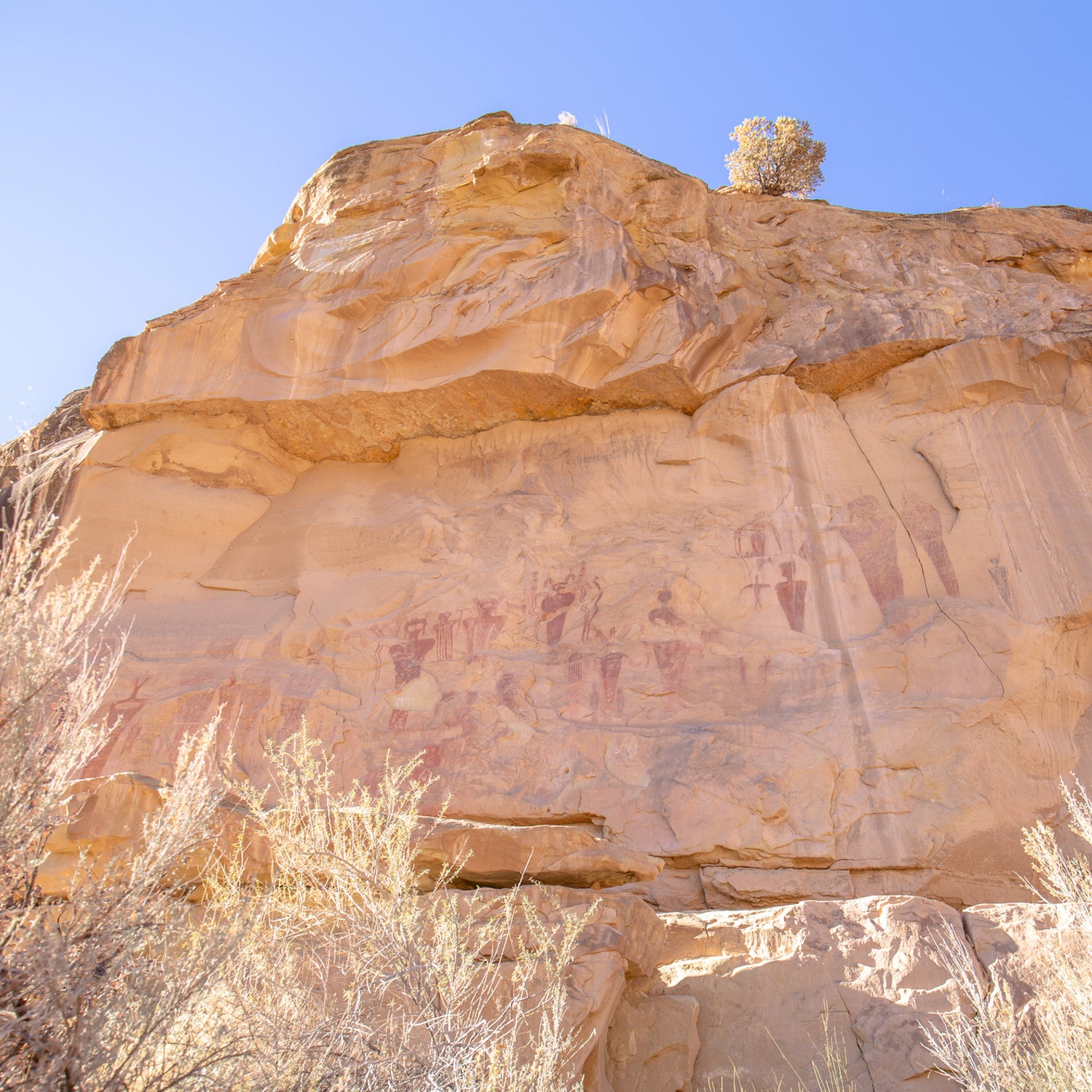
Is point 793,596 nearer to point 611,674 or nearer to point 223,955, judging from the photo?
point 611,674

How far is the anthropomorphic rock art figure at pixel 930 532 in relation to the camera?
10.2 m

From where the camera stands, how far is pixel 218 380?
12.2m

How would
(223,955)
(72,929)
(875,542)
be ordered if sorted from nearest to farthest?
(72,929) < (223,955) < (875,542)

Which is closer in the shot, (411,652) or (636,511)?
(411,652)

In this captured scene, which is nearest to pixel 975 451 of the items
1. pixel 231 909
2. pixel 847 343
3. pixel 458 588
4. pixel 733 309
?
pixel 847 343

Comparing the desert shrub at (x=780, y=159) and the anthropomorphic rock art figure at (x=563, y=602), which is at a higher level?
the desert shrub at (x=780, y=159)

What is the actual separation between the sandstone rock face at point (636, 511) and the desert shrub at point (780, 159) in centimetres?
318

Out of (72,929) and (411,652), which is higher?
(411,652)

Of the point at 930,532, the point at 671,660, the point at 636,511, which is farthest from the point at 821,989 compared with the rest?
the point at 636,511

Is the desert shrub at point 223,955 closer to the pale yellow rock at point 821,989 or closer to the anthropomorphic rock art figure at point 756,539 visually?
the pale yellow rock at point 821,989

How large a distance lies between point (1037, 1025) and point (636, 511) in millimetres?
7309

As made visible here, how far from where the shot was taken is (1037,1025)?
207 inches

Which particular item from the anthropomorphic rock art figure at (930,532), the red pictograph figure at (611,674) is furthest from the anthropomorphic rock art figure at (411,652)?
the anthropomorphic rock art figure at (930,532)

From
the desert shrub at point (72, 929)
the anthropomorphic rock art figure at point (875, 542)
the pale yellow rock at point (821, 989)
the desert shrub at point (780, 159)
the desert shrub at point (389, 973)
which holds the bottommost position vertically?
the pale yellow rock at point (821, 989)
